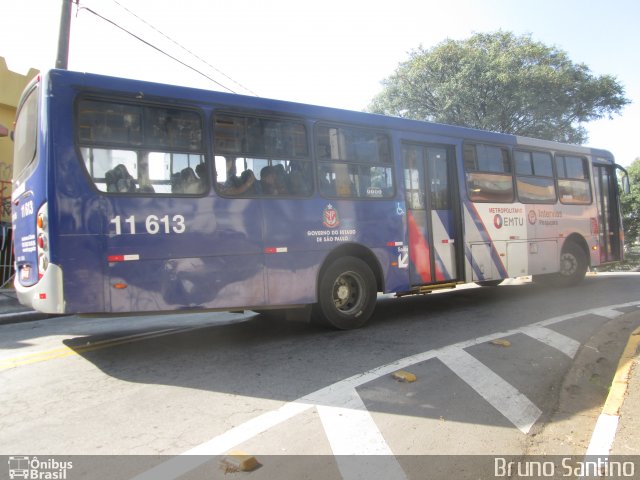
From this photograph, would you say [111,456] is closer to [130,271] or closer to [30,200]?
[130,271]

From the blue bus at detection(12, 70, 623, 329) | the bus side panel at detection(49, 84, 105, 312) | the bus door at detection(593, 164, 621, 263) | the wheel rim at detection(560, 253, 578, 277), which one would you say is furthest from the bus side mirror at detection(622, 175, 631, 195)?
the bus side panel at detection(49, 84, 105, 312)

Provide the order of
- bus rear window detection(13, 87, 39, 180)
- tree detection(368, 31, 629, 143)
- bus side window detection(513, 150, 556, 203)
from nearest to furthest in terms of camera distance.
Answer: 1. bus rear window detection(13, 87, 39, 180)
2. bus side window detection(513, 150, 556, 203)
3. tree detection(368, 31, 629, 143)

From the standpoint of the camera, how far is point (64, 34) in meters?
10.4

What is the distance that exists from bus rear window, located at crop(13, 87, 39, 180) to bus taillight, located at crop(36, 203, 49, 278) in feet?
2.33

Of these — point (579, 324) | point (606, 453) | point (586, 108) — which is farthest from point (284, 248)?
point (586, 108)

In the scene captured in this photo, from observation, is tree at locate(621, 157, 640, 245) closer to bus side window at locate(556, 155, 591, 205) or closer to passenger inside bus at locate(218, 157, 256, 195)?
bus side window at locate(556, 155, 591, 205)

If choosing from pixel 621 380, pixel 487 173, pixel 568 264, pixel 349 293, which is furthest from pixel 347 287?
pixel 568 264

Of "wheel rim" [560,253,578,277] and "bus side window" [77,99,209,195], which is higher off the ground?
"bus side window" [77,99,209,195]

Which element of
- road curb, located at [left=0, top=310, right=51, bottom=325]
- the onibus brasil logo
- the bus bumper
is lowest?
the onibus brasil logo

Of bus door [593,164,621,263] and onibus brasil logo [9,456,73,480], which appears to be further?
bus door [593,164,621,263]

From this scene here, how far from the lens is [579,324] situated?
7.07 meters

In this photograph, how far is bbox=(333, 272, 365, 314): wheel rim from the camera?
22.4 feet

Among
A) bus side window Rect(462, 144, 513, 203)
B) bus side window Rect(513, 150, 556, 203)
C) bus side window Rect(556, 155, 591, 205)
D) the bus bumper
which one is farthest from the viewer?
bus side window Rect(556, 155, 591, 205)

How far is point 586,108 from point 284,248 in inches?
975
